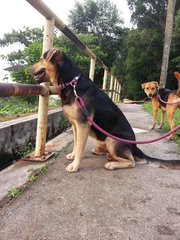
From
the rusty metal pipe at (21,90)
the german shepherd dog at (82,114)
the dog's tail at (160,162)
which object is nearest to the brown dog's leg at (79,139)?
the german shepherd dog at (82,114)

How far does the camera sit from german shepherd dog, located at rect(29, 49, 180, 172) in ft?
7.67

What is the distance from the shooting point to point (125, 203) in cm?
171

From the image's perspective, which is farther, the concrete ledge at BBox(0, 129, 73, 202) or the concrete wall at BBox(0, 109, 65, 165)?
the concrete wall at BBox(0, 109, 65, 165)

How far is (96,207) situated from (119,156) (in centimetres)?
91

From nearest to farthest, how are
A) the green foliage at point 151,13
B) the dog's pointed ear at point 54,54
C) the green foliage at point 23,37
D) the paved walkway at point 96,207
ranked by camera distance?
1. the paved walkway at point 96,207
2. the dog's pointed ear at point 54,54
3. the green foliage at point 23,37
4. the green foliage at point 151,13

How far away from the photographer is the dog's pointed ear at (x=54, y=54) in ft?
7.42

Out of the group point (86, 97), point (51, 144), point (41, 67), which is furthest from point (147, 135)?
point (41, 67)

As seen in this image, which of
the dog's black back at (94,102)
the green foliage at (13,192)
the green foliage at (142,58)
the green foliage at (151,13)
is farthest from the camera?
the green foliage at (151,13)

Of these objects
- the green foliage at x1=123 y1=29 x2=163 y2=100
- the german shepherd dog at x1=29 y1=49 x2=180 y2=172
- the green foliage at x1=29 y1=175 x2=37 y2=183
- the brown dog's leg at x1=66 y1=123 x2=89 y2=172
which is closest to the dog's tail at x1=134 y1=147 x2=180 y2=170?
the german shepherd dog at x1=29 y1=49 x2=180 y2=172

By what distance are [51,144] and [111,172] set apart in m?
1.36

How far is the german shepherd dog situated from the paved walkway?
0.15 metres

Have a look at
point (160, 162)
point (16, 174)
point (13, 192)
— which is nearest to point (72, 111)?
point (16, 174)

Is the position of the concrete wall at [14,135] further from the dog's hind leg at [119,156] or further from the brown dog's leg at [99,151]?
the dog's hind leg at [119,156]

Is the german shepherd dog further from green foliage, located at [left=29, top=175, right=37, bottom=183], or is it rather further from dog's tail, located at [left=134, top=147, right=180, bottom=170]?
green foliage, located at [left=29, top=175, right=37, bottom=183]
